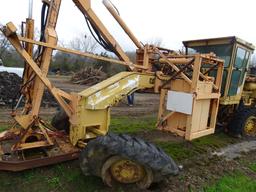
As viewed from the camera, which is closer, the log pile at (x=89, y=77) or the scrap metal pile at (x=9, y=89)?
the scrap metal pile at (x=9, y=89)

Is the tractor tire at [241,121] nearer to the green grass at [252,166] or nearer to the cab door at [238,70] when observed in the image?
the cab door at [238,70]

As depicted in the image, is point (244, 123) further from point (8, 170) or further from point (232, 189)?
point (8, 170)

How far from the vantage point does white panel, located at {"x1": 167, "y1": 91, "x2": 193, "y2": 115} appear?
427cm

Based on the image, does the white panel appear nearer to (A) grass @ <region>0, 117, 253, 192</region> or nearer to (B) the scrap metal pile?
(A) grass @ <region>0, 117, 253, 192</region>

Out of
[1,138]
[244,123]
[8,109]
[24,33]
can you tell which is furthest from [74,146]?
[8,109]

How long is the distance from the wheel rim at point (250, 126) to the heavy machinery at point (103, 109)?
2.80 m

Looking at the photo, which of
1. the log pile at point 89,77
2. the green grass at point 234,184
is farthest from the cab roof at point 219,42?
the log pile at point 89,77

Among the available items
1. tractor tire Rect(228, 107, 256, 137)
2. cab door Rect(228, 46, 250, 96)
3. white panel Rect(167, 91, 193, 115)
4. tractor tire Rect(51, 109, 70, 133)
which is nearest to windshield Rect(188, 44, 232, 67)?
cab door Rect(228, 46, 250, 96)

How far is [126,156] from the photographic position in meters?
3.27

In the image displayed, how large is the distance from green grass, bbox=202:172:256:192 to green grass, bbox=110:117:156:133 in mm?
2792

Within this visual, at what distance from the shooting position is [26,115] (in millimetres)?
3957

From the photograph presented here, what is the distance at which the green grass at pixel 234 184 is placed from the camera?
12.8 ft

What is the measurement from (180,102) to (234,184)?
152 centimetres

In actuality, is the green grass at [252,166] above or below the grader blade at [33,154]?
below
